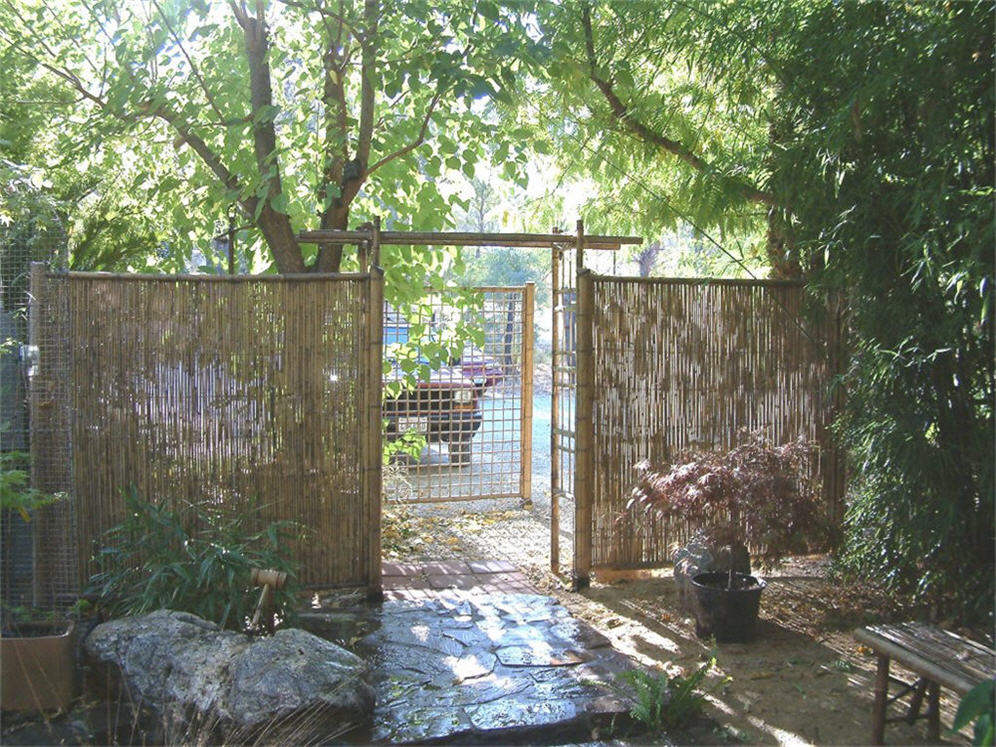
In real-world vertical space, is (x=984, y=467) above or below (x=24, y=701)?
above

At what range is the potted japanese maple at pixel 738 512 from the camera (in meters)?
4.12

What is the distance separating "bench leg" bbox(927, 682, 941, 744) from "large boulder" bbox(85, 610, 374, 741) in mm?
2042

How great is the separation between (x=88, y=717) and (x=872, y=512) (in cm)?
348

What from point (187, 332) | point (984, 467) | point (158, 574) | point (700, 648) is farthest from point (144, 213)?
point (984, 467)

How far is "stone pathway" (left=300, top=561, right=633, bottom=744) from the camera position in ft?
10.8

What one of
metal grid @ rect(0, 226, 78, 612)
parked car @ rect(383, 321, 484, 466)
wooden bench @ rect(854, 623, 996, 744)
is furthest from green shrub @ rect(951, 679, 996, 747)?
parked car @ rect(383, 321, 484, 466)

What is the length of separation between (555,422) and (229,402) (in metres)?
1.88

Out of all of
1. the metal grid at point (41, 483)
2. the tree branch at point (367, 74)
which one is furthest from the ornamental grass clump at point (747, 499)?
the metal grid at point (41, 483)

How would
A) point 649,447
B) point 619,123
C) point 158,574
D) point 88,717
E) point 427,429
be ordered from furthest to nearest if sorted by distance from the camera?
point 427,429
point 619,123
point 649,447
point 158,574
point 88,717

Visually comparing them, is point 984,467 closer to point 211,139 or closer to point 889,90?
point 889,90

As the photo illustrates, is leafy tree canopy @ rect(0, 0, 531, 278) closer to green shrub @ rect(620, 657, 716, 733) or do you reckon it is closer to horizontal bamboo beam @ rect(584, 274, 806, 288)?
horizontal bamboo beam @ rect(584, 274, 806, 288)

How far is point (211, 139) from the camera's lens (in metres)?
5.59

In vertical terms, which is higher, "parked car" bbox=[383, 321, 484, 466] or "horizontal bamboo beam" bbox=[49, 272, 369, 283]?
"horizontal bamboo beam" bbox=[49, 272, 369, 283]

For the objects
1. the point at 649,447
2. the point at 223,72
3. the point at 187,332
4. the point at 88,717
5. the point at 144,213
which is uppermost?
the point at 223,72
